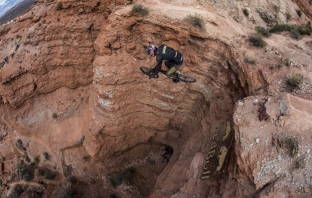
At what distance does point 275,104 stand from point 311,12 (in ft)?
48.5

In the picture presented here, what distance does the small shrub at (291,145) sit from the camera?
240 inches

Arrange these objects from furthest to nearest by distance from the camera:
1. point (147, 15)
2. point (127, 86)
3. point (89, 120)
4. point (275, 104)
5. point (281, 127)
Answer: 1. point (89, 120)
2. point (127, 86)
3. point (147, 15)
4. point (275, 104)
5. point (281, 127)

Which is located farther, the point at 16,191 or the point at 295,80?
the point at 16,191

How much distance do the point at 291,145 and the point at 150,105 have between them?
852cm

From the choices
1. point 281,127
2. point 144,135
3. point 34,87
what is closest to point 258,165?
point 281,127

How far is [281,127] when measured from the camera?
22.0 feet

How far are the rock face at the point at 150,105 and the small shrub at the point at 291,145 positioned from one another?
0.03 m

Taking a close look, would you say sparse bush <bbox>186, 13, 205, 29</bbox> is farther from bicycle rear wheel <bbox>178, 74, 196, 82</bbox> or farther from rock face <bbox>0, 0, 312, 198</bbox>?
bicycle rear wheel <bbox>178, 74, 196, 82</bbox>

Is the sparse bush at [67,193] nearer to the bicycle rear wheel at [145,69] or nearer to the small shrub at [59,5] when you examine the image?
the bicycle rear wheel at [145,69]

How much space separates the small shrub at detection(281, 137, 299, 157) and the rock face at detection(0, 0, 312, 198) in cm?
3

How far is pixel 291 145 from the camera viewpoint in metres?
6.18

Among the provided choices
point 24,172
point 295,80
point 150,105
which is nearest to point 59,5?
point 150,105

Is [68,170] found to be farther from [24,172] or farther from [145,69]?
[145,69]

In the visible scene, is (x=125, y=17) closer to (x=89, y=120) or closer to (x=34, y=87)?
(x=89, y=120)
